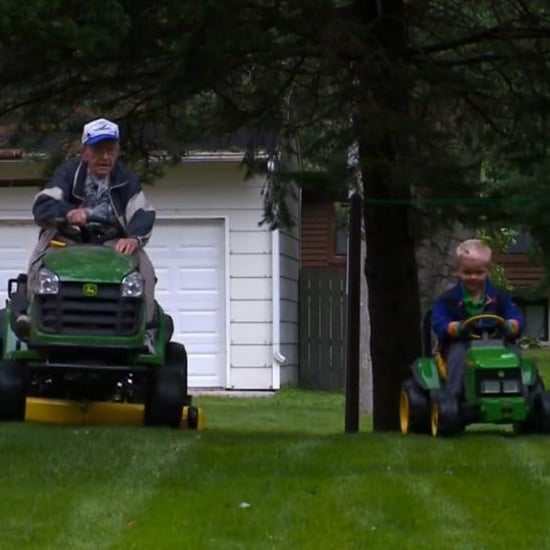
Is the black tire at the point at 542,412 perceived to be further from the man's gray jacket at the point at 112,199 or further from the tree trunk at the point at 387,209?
the man's gray jacket at the point at 112,199

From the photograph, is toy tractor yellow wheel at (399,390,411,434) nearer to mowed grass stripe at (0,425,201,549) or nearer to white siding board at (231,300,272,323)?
mowed grass stripe at (0,425,201,549)

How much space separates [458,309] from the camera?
32.1 ft

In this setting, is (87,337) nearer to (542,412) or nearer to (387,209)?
(542,412)

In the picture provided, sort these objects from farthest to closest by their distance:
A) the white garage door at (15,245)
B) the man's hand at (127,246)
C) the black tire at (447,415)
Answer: the white garage door at (15,245) → the man's hand at (127,246) → the black tire at (447,415)

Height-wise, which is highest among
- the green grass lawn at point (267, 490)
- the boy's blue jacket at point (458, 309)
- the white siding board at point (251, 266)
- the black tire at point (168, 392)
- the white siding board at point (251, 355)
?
the white siding board at point (251, 266)

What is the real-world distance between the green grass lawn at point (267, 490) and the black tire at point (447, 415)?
0.48 feet

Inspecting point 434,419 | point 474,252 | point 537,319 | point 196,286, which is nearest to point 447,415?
point 434,419

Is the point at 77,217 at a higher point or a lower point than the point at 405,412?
higher

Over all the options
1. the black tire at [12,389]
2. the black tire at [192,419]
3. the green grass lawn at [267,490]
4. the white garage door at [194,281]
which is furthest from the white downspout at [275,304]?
the green grass lawn at [267,490]

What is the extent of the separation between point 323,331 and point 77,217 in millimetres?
11981

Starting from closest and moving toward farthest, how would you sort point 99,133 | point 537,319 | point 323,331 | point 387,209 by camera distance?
point 99,133, point 387,209, point 323,331, point 537,319

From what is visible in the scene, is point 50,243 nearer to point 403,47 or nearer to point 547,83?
point 403,47

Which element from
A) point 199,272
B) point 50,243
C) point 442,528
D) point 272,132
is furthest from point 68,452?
point 199,272

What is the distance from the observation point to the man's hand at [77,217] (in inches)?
381
